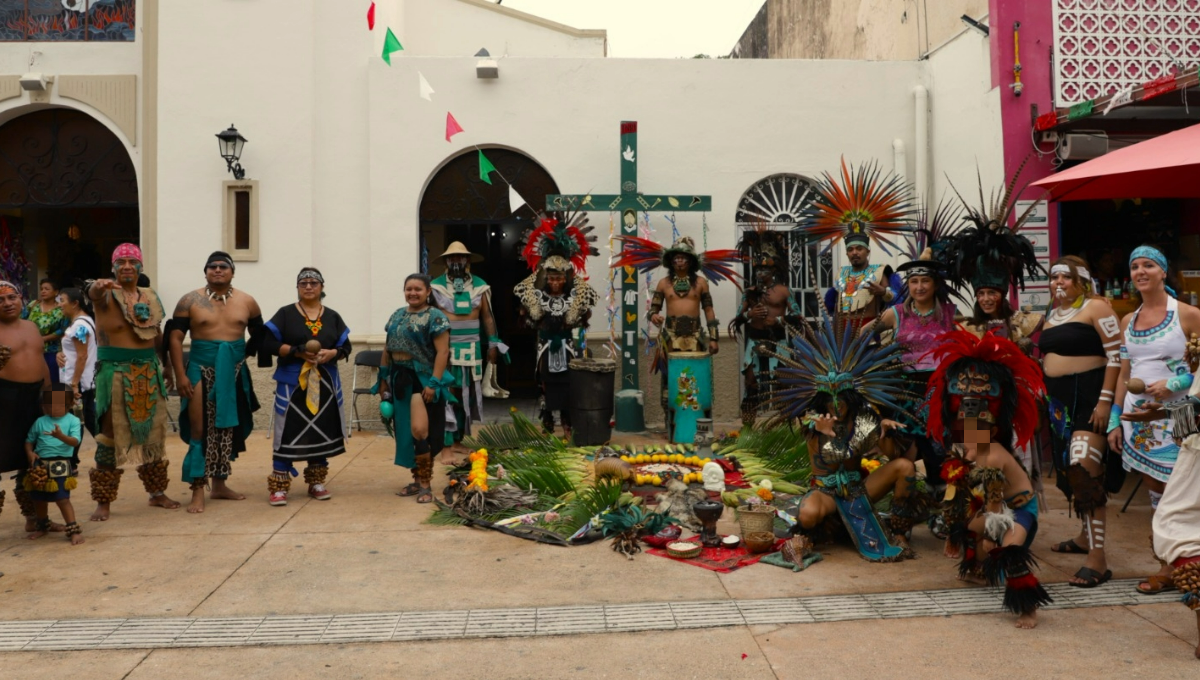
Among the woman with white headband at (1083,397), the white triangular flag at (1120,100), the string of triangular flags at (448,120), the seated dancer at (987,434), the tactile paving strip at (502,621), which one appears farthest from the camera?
the string of triangular flags at (448,120)

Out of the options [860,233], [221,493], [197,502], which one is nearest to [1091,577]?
[860,233]

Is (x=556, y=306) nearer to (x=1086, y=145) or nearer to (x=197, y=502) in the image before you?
(x=197, y=502)

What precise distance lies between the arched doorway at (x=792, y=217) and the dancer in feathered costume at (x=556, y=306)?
2.50 m

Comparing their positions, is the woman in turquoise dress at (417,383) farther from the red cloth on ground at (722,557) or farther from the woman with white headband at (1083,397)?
the woman with white headband at (1083,397)

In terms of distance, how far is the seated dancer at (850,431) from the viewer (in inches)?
214

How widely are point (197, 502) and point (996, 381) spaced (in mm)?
5688

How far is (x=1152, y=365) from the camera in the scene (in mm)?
5016

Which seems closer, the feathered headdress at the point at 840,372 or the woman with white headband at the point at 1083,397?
the woman with white headband at the point at 1083,397

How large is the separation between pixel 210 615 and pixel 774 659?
2846mm

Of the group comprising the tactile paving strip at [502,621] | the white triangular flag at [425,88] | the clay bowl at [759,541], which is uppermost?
the white triangular flag at [425,88]

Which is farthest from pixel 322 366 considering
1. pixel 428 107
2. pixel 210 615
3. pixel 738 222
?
pixel 738 222

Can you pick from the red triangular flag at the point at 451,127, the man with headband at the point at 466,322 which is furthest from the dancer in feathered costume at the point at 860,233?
the red triangular flag at the point at 451,127

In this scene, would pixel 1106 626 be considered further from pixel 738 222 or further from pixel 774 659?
pixel 738 222

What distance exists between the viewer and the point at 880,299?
832cm
